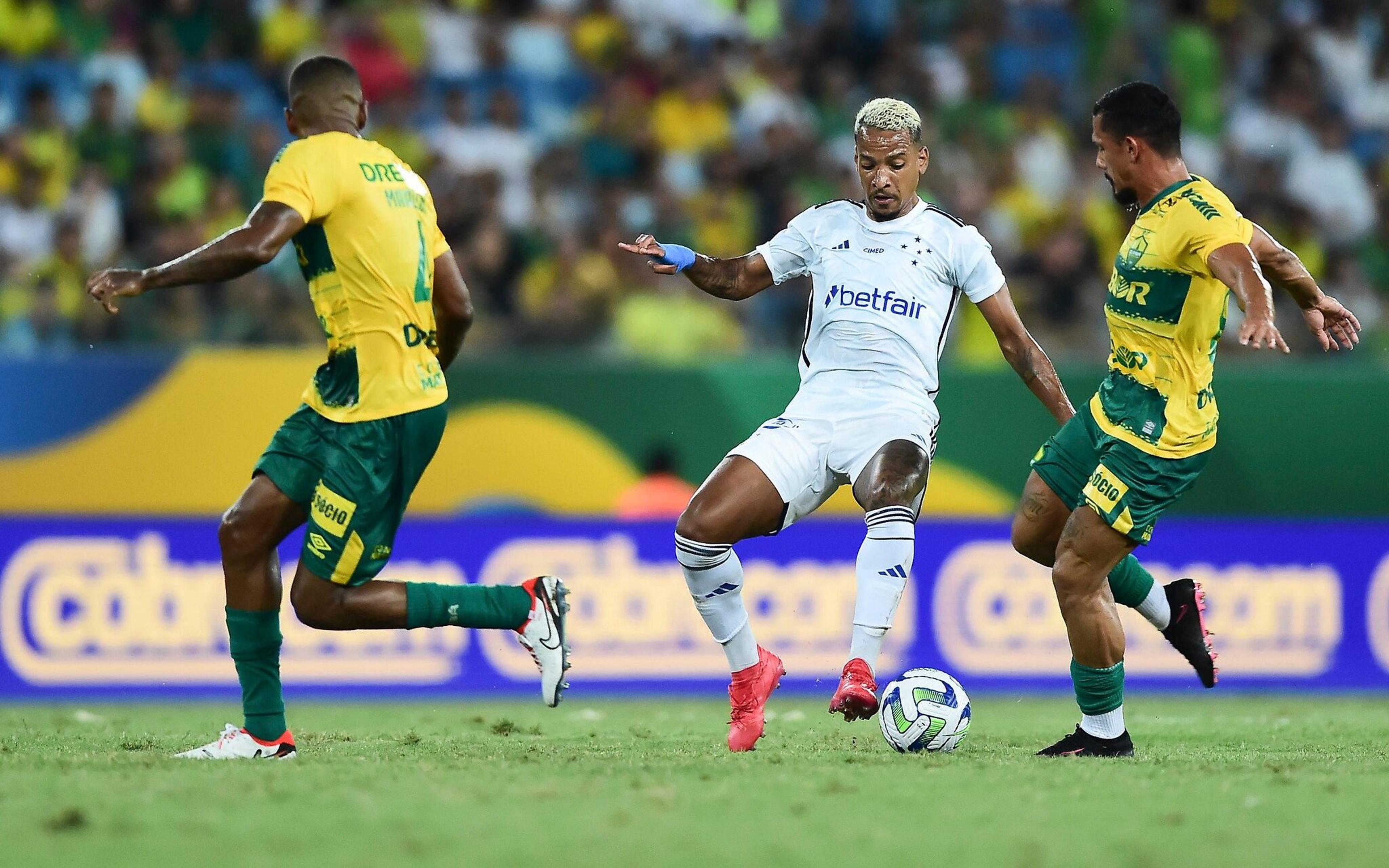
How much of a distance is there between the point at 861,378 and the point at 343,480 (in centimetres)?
225

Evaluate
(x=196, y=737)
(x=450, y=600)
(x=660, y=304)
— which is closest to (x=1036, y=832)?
(x=450, y=600)

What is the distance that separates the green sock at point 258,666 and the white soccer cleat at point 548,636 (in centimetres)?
95

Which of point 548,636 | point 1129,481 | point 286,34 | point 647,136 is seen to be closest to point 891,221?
point 1129,481

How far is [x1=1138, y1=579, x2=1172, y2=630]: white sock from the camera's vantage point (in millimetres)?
7656

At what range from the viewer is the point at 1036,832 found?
4.95 meters

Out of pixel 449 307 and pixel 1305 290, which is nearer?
pixel 1305 290

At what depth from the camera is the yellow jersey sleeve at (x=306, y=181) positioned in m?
6.34

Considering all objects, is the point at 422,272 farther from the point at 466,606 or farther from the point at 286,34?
the point at 286,34

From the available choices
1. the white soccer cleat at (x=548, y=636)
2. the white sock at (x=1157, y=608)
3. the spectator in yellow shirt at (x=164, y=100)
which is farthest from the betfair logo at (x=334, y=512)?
the spectator in yellow shirt at (x=164, y=100)

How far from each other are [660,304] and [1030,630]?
367 cm

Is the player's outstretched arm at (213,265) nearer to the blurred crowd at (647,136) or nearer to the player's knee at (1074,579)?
the player's knee at (1074,579)

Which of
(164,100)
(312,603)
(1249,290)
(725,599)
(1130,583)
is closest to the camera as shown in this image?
(1249,290)

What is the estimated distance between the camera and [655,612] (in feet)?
37.9

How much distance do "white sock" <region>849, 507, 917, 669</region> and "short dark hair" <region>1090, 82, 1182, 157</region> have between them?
173 centimetres
